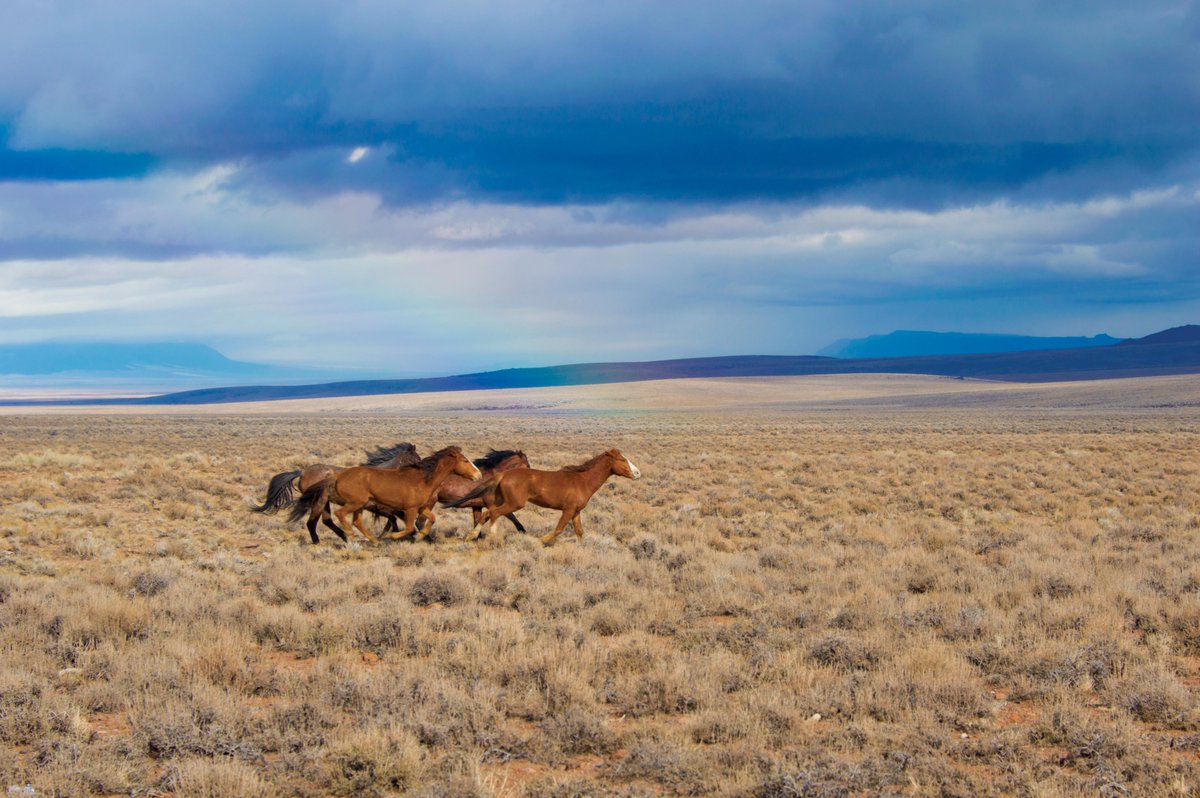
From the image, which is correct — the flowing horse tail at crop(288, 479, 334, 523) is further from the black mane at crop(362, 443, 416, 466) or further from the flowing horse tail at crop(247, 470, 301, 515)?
the black mane at crop(362, 443, 416, 466)

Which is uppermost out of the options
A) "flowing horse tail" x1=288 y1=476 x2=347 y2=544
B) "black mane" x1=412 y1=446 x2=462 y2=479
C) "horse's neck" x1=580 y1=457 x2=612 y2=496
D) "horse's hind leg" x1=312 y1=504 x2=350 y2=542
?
"black mane" x1=412 y1=446 x2=462 y2=479

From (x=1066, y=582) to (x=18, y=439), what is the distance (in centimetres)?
5303

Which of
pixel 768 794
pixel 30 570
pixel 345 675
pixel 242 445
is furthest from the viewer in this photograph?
pixel 242 445

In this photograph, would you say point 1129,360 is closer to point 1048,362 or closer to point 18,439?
point 1048,362

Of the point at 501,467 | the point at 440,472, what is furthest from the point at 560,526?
the point at 440,472

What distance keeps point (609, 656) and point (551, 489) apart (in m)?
5.80

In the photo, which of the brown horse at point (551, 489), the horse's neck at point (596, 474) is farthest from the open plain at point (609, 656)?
the horse's neck at point (596, 474)

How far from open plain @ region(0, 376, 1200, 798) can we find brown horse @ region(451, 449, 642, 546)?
0.48 m

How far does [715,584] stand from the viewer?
1034 cm

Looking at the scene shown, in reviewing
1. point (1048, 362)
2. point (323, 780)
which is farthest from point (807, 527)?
point (1048, 362)

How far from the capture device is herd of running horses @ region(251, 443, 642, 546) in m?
12.9

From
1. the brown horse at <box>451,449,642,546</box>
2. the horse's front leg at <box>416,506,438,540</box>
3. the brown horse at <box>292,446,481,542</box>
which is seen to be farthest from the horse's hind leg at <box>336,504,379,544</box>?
the brown horse at <box>451,449,642,546</box>

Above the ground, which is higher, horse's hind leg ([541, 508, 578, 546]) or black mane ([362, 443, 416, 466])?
black mane ([362, 443, 416, 466])

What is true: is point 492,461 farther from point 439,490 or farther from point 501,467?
point 439,490
